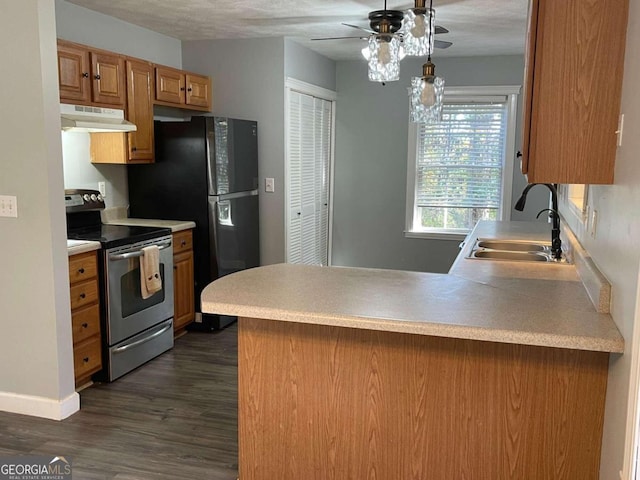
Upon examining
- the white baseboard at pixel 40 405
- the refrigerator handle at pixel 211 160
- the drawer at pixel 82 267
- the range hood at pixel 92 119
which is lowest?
the white baseboard at pixel 40 405

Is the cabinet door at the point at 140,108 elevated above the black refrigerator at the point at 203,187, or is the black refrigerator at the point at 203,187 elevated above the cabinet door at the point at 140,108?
the cabinet door at the point at 140,108

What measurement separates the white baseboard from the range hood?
61.4 inches

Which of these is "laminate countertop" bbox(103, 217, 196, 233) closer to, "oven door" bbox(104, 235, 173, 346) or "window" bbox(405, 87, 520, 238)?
"oven door" bbox(104, 235, 173, 346)

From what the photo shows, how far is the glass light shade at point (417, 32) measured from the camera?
9.25 ft

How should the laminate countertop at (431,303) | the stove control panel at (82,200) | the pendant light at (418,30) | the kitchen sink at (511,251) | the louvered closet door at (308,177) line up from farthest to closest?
the louvered closet door at (308,177) → the stove control panel at (82,200) → the kitchen sink at (511,251) → the pendant light at (418,30) → the laminate countertop at (431,303)

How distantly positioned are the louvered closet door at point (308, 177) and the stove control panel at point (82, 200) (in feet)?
5.49

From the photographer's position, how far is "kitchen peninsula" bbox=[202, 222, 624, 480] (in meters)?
1.84

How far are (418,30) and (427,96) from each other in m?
0.38

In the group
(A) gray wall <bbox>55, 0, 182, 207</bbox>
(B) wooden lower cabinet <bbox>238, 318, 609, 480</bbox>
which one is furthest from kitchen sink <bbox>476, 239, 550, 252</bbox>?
(A) gray wall <bbox>55, 0, 182, 207</bbox>

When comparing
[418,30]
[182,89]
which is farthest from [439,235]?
[418,30]

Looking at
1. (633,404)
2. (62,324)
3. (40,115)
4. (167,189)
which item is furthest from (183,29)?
(633,404)

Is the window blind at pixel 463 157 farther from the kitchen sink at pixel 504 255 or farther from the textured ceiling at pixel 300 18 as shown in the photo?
the kitchen sink at pixel 504 255

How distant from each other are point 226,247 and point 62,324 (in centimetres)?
175

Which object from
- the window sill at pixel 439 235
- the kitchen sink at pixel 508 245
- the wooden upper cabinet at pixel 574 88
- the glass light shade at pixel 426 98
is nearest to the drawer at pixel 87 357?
the glass light shade at pixel 426 98
